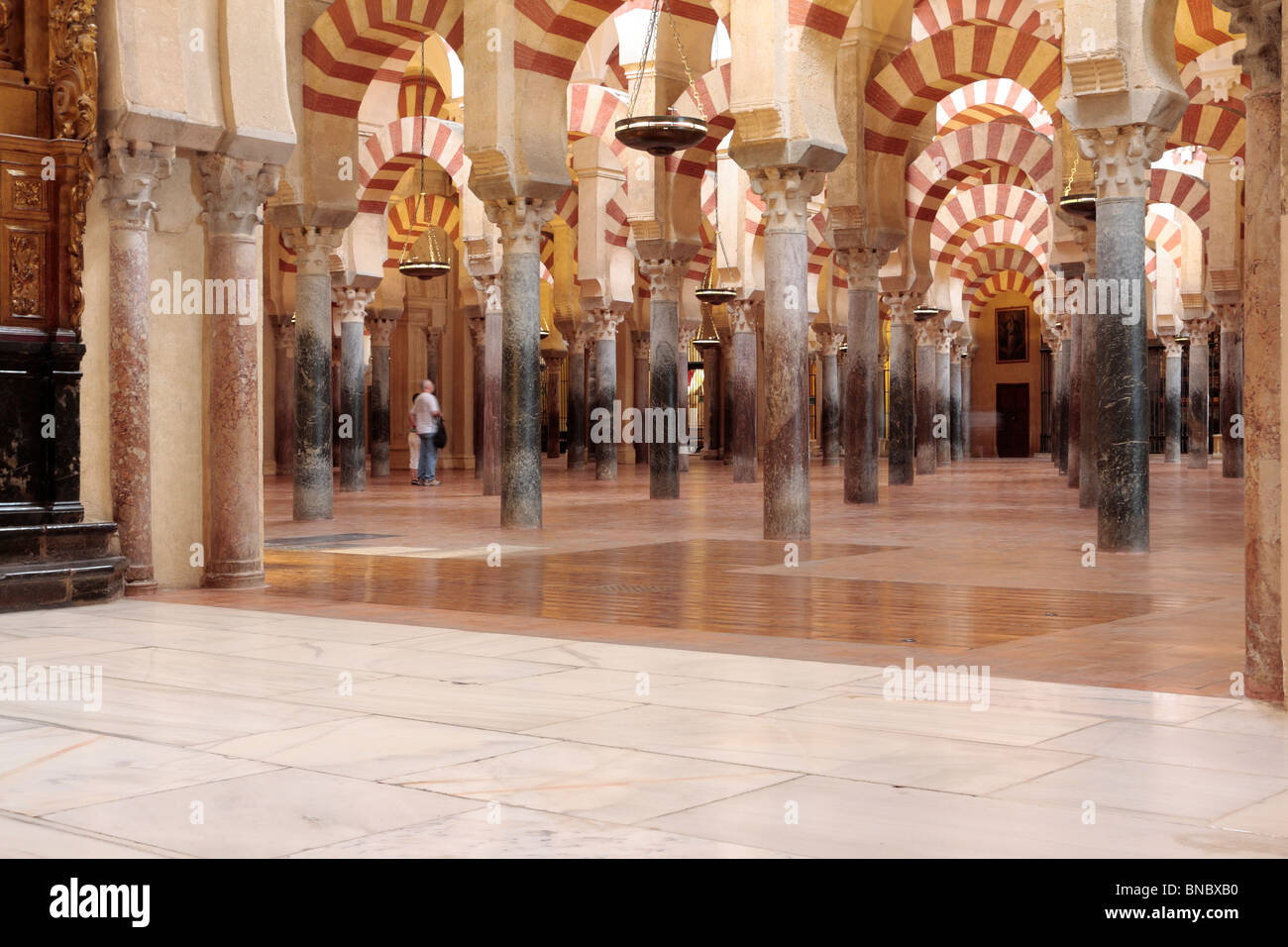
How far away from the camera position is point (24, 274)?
5840 millimetres

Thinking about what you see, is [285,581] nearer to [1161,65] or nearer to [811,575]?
[811,575]

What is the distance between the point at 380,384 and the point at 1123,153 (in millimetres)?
13089

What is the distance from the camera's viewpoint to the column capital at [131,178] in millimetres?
6066

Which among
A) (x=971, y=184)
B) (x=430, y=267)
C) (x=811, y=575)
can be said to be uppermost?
(x=971, y=184)

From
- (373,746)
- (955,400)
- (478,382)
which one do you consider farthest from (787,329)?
(955,400)

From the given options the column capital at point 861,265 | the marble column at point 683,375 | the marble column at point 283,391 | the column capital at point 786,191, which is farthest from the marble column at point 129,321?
the marble column at point 283,391

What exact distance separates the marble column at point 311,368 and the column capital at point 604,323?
21.3ft

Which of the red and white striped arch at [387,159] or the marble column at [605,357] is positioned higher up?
the red and white striped arch at [387,159]

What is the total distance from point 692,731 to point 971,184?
19.6 m

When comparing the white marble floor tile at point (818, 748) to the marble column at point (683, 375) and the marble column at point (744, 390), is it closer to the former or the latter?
the marble column at point (683, 375)

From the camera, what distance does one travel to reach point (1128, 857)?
2.28m

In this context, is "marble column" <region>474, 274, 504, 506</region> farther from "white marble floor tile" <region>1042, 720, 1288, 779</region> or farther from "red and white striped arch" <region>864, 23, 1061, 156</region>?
"white marble floor tile" <region>1042, 720, 1288, 779</region>

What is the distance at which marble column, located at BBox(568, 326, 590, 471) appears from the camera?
66.3ft
